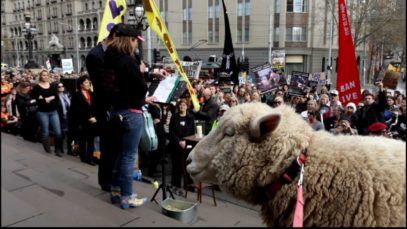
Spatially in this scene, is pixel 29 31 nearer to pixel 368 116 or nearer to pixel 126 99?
pixel 126 99

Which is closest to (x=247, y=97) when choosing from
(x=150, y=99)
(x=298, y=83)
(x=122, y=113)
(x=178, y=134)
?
(x=298, y=83)

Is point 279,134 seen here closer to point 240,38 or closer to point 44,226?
point 44,226

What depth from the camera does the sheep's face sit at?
1.89 meters

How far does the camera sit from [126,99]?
2.76 m

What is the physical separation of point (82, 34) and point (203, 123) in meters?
2.52

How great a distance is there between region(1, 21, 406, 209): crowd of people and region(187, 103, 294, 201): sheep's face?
2.17 ft

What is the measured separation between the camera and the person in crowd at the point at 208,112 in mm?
6328

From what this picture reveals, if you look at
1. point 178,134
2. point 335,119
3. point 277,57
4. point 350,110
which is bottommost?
point 178,134

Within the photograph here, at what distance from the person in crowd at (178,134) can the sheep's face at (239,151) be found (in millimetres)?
3509

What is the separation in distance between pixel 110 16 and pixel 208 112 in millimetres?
2868

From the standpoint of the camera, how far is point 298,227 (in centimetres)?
166

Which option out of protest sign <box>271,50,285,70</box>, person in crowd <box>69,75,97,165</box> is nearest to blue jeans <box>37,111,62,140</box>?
person in crowd <box>69,75,97,165</box>

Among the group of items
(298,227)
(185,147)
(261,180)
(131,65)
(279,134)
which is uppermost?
(131,65)

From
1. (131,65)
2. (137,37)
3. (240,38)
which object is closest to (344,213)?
(131,65)
